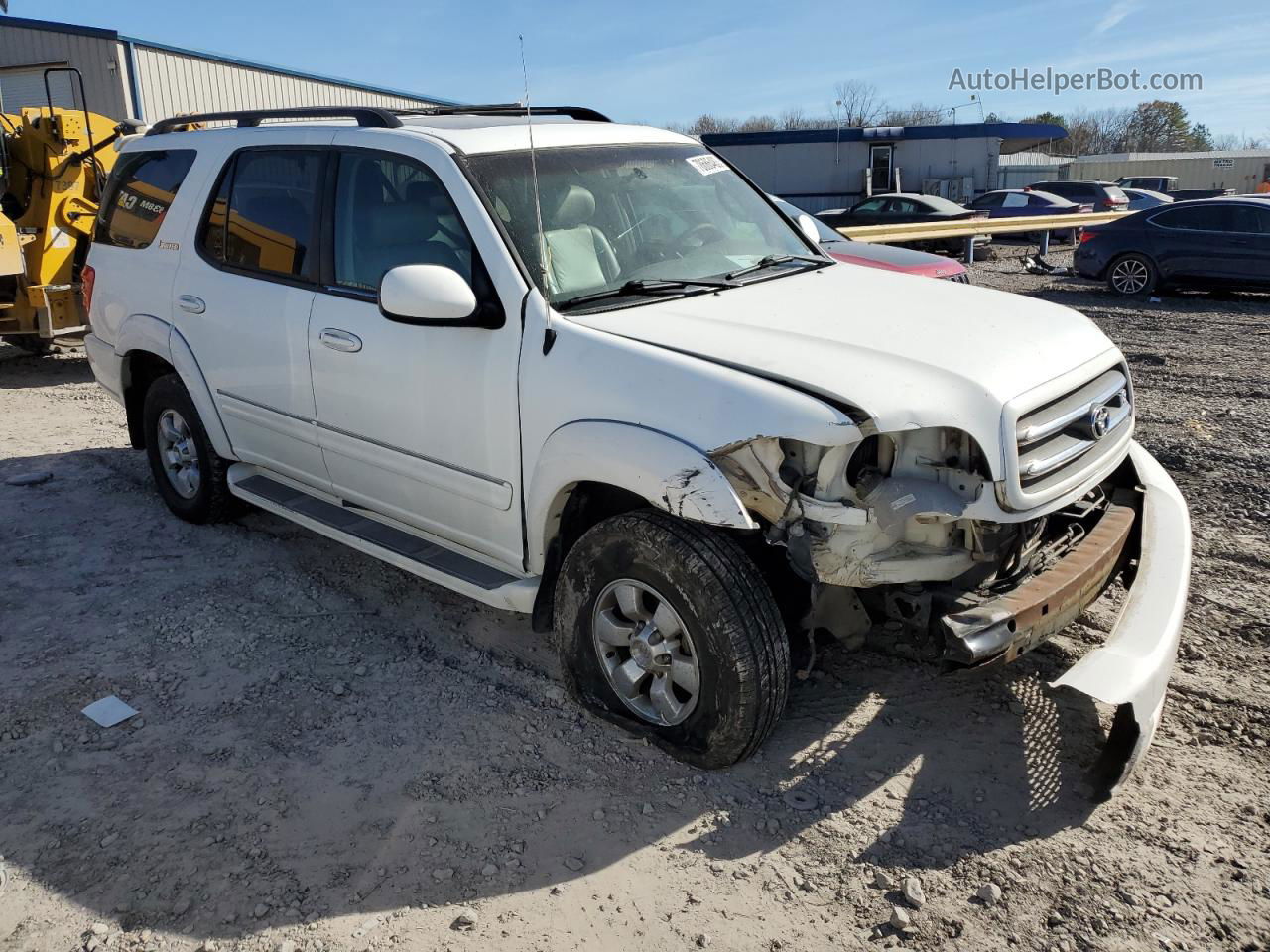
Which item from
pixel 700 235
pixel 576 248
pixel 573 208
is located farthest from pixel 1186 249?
pixel 576 248

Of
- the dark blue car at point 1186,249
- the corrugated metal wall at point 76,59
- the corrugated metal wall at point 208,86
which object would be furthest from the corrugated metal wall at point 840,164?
the dark blue car at point 1186,249

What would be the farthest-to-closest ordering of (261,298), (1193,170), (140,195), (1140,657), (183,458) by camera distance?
→ (1193,170) < (183,458) < (140,195) < (261,298) < (1140,657)

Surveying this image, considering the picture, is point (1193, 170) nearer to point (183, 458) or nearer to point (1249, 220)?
point (1249, 220)

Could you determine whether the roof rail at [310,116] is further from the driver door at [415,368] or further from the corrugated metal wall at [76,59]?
the corrugated metal wall at [76,59]

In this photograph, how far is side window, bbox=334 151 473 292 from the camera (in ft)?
12.5

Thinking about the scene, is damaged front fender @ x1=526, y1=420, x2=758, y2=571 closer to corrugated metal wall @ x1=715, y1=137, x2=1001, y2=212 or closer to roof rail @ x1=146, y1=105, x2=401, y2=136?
roof rail @ x1=146, y1=105, x2=401, y2=136

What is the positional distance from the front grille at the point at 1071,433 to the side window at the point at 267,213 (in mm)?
2990

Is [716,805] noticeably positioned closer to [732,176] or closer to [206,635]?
[206,635]

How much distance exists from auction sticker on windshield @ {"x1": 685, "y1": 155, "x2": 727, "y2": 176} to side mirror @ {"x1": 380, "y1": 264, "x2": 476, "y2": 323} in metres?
1.54

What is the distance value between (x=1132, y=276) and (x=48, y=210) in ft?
46.2

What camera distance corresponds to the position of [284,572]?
201 inches

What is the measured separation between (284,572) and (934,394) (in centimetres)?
351

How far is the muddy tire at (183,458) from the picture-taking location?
5359mm

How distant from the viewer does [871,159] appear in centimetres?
3491
